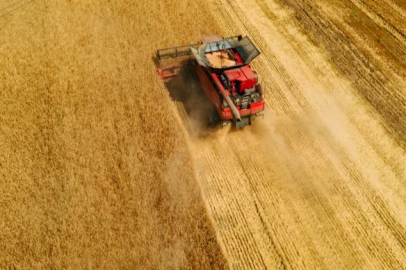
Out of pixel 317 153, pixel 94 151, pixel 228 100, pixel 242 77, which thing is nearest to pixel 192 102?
pixel 242 77

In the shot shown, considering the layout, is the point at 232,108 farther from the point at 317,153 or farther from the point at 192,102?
A: the point at 317,153

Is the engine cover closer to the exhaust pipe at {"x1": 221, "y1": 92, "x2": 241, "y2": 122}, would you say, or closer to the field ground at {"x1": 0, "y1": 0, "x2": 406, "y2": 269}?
the exhaust pipe at {"x1": 221, "y1": 92, "x2": 241, "y2": 122}

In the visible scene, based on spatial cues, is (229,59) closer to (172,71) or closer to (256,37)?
(172,71)

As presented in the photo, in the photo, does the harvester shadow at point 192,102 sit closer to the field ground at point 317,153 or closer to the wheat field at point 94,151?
the field ground at point 317,153

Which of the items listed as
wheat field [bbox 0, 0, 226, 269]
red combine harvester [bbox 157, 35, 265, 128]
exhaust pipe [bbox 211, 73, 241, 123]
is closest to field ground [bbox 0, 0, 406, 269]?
wheat field [bbox 0, 0, 226, 269]

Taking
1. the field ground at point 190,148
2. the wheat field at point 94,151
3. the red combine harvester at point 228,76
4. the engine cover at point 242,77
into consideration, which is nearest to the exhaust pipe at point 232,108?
the red combine harvester at point 228,76

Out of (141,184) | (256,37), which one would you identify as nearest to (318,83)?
(256,37)
